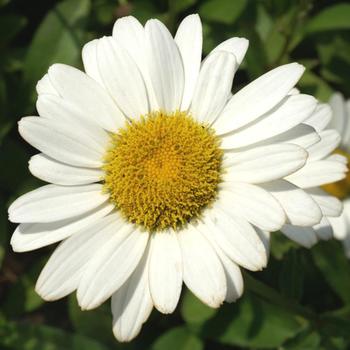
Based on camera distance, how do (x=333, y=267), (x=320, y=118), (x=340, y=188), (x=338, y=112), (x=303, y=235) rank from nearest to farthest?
(x=303, y=235) < (x=320, y=118) < (x=333, y=267) < (x=338, y=112) < (x=340, y=188)

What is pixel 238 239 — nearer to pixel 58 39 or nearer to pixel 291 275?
pixel 291 275

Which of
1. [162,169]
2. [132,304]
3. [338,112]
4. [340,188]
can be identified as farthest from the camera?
[340,188]

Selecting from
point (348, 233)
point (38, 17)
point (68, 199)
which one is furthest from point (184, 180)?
point (38, 17)


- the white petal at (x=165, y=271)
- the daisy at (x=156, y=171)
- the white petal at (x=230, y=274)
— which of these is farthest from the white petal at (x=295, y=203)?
the white petal at (x=165, y=271)

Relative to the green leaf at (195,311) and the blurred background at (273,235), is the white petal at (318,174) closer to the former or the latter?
the blurred background at (273,235)

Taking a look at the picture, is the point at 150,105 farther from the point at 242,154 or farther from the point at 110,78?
the point at 242,154

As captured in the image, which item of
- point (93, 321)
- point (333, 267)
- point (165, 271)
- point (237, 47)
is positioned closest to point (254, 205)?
point (165, 271)
